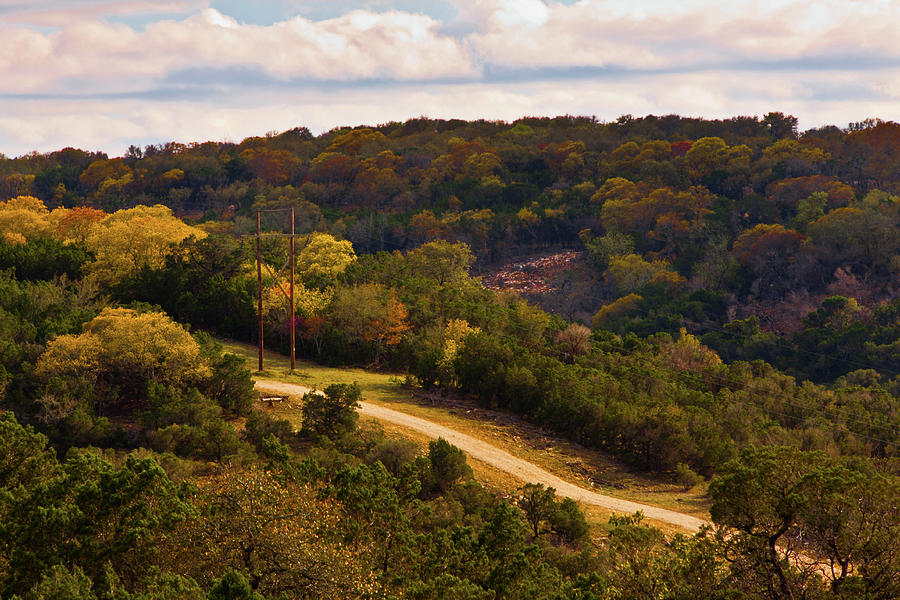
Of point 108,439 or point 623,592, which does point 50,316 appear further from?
point 623,592

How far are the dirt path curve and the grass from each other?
478 millimetres

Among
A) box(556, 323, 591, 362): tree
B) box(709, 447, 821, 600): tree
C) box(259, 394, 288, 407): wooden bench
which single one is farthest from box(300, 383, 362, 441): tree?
box(709, 447, 821, 600): tree

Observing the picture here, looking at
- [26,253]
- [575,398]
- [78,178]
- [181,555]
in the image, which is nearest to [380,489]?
[181,555]

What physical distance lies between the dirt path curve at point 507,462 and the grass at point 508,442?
0.48m

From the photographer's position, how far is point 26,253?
53.4 m

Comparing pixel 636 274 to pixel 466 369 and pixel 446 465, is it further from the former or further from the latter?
pixel 446 465

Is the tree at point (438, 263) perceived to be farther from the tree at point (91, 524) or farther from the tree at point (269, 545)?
the tree at point (269, 545)

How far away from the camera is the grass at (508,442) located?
→ 32.3m

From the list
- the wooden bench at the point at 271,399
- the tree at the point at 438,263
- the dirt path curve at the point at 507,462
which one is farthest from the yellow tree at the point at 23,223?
the wooden bench at the point at 271,399

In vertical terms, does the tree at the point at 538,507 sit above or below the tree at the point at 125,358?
below

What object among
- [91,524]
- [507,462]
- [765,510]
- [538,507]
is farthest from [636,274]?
[91,524]

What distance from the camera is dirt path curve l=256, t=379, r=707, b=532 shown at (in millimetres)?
30425

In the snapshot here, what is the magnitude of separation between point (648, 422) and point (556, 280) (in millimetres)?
58530

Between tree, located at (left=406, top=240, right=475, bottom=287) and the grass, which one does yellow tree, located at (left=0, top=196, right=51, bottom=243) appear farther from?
the grass
